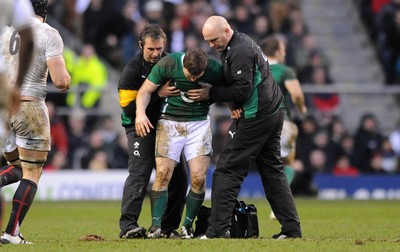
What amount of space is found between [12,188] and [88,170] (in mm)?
1786

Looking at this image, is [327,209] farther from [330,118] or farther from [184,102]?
[184,102]

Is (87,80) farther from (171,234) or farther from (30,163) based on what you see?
(30,163)

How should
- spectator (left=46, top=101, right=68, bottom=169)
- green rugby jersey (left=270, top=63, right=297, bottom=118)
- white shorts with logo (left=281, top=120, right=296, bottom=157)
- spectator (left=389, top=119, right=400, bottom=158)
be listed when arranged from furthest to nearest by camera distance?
spectator (left=389, top=119, right=400, bottom=158), spectator (left=46, top=101, right=68, bottom=169), white shorts with logo (left=281, top=120, right=296, bottom=157), green rugby jersey (left=270, top=63, right=297, bottom=118)

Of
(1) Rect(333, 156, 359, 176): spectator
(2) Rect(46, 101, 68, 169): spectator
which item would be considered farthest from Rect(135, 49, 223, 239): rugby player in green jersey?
(1) Rect(333, 156, 359, 176): spectator

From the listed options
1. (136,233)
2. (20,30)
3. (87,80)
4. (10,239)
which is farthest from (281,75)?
(87,80)

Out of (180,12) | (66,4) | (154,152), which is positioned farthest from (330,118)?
(154,152)

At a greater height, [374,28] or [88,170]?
[374,28]

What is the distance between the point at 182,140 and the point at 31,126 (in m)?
1.73

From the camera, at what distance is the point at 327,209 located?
748 inches

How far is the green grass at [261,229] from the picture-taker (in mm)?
10625

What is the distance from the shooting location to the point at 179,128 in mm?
12125

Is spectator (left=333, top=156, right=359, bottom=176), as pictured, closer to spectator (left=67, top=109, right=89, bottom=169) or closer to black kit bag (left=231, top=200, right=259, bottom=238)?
spectator (left=67, top=109, right=89, bottom=169)

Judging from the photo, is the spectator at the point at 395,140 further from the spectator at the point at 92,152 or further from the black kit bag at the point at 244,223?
the black kit bag at the point at 244,223

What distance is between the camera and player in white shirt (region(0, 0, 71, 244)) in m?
11.2
